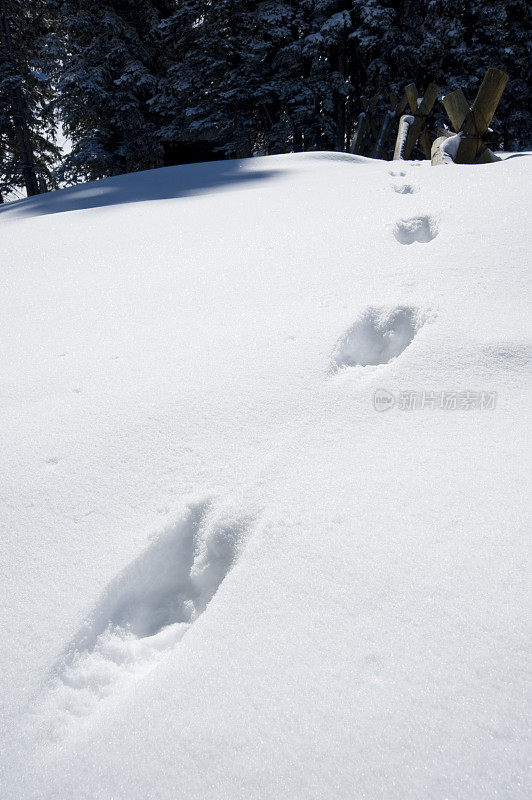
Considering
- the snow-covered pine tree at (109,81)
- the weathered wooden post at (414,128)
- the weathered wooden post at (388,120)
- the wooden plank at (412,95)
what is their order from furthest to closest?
the snow-covered pine tree at (109,81), the weathered wooden post at (388,120), the wooden plank at (412,95), the weathered wooden post at (414,128)

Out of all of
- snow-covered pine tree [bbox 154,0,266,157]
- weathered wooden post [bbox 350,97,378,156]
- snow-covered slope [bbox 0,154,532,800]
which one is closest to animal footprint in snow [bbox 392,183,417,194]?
snow-covered slope [bbox 0,154,532,800]

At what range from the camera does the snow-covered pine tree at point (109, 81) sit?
1076 cm

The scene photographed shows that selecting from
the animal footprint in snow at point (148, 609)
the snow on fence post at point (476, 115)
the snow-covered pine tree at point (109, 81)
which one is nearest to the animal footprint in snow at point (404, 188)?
the snow on fence post at point (476, 115)

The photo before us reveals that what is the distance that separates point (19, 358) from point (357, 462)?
144cm

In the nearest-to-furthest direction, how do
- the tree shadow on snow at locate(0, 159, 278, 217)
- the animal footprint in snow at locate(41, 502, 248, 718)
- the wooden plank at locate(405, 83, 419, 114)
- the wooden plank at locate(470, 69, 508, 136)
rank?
the animal footprint in snow at locate(41, 502, 248, 718) → the wooden plank at locate(470, 69, 508, 136) → the tree shadow on snow at locate(0, 159, 278, 217) → the wooden plank at locate(405, 83, 419, 114)

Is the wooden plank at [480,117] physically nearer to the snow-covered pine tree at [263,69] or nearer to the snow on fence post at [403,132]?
the snow on fence post at [403,132]

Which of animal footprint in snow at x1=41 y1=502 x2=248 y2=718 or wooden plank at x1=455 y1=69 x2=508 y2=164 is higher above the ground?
wooden plank at x1=455 y1=69 x2=508 y2=164

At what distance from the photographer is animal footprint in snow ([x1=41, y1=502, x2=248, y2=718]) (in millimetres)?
819

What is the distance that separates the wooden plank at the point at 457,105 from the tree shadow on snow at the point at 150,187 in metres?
1.57

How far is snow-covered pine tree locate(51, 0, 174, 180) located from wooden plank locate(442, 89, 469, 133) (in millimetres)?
10128

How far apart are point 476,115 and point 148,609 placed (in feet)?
14.1

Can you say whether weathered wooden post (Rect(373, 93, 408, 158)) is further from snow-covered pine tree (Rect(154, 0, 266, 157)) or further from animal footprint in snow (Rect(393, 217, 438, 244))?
animal footprint in snow (Rect(393, 217, 438, 244))

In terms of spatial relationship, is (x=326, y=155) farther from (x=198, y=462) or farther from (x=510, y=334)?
(x=198, y=462)

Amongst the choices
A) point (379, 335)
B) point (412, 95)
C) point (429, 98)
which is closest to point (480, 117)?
point (429, 98)
